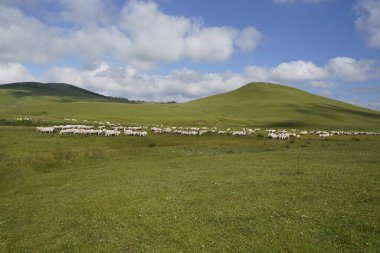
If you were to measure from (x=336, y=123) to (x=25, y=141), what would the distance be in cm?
12361

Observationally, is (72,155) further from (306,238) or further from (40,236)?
(306,238)

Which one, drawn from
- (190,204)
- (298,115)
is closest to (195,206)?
(190,204)

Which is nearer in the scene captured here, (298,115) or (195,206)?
(195,206)

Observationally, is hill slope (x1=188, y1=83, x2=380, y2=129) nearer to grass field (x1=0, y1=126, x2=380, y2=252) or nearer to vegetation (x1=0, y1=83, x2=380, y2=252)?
vegetation (x1=0, y1=83, x2=380, y2=252)

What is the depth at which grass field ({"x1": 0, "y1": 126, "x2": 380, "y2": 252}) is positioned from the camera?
14.8m

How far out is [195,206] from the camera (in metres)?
19.3

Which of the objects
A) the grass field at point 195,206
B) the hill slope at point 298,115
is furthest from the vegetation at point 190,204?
the hill slope at point 298,115

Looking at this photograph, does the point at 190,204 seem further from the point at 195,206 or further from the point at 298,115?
the point at 298,115

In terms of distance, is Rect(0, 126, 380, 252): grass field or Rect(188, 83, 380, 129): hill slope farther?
Rect(188, 83, 380, 129): hill slope

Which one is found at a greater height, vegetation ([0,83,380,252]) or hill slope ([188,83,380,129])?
hill slope ([188,83,380,129])

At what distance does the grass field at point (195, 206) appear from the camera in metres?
14.8

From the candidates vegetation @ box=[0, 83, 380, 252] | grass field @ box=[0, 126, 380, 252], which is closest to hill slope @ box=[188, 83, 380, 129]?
vegetation @ box=[0, 83, 380, 252]

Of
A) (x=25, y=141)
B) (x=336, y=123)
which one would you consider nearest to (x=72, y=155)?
(x=25, y=141)

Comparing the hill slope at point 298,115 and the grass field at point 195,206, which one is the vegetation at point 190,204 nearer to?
the grass field at point 195,206
